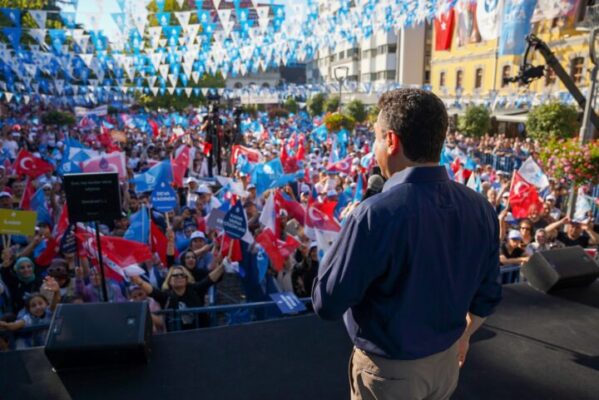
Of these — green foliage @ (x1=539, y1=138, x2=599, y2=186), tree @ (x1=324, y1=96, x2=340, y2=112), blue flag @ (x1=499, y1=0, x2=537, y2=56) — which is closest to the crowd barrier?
green foliage @ (x1=539, y1=138, x2=599, y2=186)

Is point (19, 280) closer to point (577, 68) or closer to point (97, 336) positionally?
point (97, 336)

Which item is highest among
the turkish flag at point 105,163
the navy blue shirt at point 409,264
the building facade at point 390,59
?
the building facade at point 390,59

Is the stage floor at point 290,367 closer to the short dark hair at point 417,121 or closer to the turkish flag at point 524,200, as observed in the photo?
the short dark hair at point 417,121

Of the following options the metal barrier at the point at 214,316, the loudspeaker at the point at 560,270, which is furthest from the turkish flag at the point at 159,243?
the loudspeaker at the point at 560,270

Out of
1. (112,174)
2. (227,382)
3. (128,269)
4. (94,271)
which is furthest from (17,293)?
(227,382)

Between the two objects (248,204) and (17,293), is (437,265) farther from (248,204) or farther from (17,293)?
(248,204)

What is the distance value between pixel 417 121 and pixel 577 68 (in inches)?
1198

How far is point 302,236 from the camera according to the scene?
725cm

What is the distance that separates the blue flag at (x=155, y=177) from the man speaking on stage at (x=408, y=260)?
7472 millimetres

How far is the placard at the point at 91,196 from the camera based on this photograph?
16.9 ft

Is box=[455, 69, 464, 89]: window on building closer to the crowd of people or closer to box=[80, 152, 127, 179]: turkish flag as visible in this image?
the crowd of people

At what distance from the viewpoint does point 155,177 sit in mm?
8969

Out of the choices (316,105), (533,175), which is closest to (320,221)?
(533,175)

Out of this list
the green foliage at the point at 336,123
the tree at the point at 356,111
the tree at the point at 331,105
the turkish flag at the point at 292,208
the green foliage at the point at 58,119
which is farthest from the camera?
the tree at the point at 331,105
